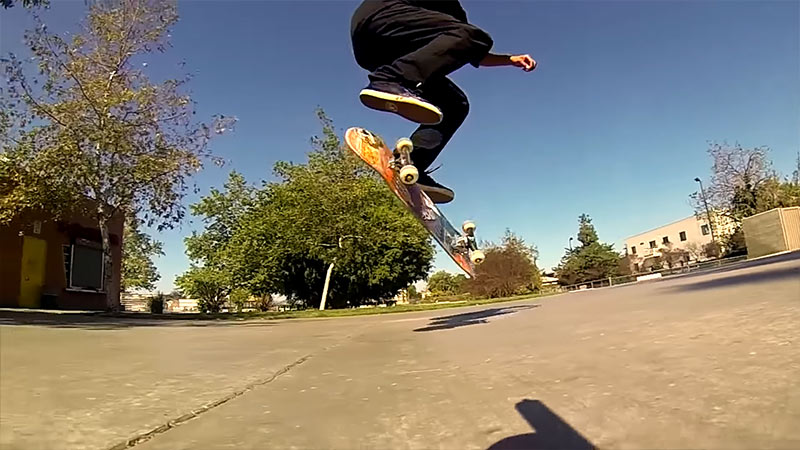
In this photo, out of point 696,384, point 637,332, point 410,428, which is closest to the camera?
point 410,428

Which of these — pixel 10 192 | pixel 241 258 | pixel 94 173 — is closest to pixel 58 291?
pixel 10 192

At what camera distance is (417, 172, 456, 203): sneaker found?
3.62m

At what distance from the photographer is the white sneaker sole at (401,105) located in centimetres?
268

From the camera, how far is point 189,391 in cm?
163

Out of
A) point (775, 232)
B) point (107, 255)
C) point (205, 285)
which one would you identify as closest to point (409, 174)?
point (107, 255)

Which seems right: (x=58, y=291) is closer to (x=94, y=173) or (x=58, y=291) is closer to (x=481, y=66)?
(x=94, y=173)

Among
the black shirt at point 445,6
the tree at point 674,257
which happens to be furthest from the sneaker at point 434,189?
the tree at point 674,257

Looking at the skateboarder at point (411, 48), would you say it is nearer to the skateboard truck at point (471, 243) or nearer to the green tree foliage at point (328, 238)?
the skateboard truck at point (471, 243)

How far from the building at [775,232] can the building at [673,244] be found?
18.6 metres

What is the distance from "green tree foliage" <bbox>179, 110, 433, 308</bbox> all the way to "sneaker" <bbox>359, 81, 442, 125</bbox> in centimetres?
1572

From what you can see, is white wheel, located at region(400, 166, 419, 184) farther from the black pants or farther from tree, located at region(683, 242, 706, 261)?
tree, located at region(683, 242, 706, 261)

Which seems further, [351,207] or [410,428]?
[351,207]

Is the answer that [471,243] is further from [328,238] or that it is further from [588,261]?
[588,261]

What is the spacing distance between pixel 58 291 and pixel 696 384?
17.4m
